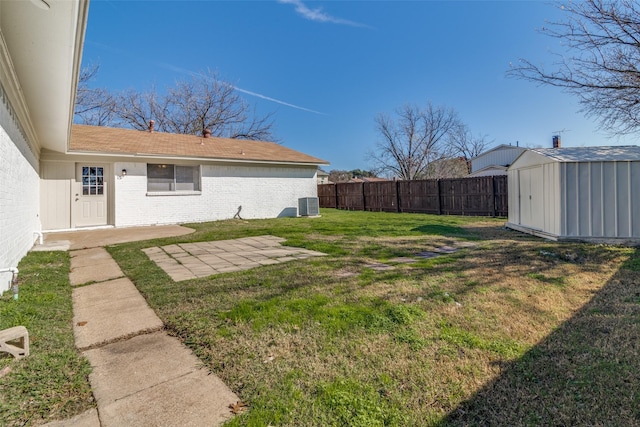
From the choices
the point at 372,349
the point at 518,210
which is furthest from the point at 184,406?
the point at 518,210

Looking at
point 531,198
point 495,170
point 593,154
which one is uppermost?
point 495,170

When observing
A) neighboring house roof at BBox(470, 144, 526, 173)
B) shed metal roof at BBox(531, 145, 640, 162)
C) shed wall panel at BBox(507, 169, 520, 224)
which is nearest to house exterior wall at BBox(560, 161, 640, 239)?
shed metal roof at BBox(531, 145, 640, 162)

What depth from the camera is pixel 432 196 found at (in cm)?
1559

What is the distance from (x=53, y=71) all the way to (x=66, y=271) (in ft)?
9.57

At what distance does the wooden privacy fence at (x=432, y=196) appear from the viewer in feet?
43.9

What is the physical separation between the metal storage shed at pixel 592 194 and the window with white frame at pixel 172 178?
1124cm

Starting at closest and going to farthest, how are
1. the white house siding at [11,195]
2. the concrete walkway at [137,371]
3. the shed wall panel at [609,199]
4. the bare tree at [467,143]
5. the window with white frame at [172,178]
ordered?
the concrete walkway at [137,371], the white house siding at [11,195], the shed wall panel at [609,199], the window with white frame at [172,178], the bare tree at [467,143]

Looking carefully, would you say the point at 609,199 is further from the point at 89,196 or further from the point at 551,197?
the point at 89,196

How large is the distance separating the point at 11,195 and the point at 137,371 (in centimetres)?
422

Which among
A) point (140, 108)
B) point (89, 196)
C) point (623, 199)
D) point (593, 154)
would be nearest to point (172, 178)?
point (89, 196)

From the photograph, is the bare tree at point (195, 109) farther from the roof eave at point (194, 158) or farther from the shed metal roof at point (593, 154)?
the shed metal roof at point (593, 154)

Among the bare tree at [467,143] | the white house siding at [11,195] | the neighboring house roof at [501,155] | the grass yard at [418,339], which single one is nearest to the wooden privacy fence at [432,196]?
the grass yard at [418,339]

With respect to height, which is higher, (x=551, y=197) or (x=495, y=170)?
(x=495, y=170)

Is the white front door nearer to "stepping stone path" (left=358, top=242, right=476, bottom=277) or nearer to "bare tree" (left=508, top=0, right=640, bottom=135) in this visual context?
"stepping stone path" (left=358, top=242, right=476, bottom=277)
